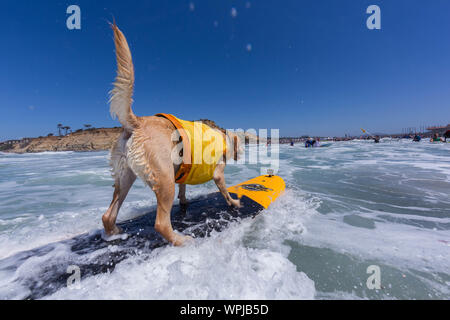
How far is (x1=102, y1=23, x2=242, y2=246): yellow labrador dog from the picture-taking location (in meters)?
1.76

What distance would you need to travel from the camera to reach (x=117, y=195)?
89.4 inches

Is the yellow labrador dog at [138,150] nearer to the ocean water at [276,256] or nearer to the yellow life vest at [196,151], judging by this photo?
the yellow life vest at [196,151]

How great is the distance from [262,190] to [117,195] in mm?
3061

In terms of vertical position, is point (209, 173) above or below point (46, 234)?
above

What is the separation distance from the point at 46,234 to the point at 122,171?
1728 mm

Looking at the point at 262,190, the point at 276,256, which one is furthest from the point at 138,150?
the point at 262,190

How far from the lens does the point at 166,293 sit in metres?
1.48

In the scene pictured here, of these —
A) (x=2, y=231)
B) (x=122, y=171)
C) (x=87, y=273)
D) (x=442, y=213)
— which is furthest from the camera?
(x=442, y=213)

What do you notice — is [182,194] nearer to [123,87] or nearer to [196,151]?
[196,151]

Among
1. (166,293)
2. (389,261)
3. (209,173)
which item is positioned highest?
(209,173)

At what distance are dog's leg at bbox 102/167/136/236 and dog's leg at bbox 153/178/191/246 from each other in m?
0.50

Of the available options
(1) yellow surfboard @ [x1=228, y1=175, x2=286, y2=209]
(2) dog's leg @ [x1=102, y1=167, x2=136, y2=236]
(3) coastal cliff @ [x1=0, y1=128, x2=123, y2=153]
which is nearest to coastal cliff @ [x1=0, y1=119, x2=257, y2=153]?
(3) coastal cliff @ [x1=0, y1=128, x2=123, y2=153]

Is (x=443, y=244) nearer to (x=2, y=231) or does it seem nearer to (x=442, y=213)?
(x=442, y=213)
